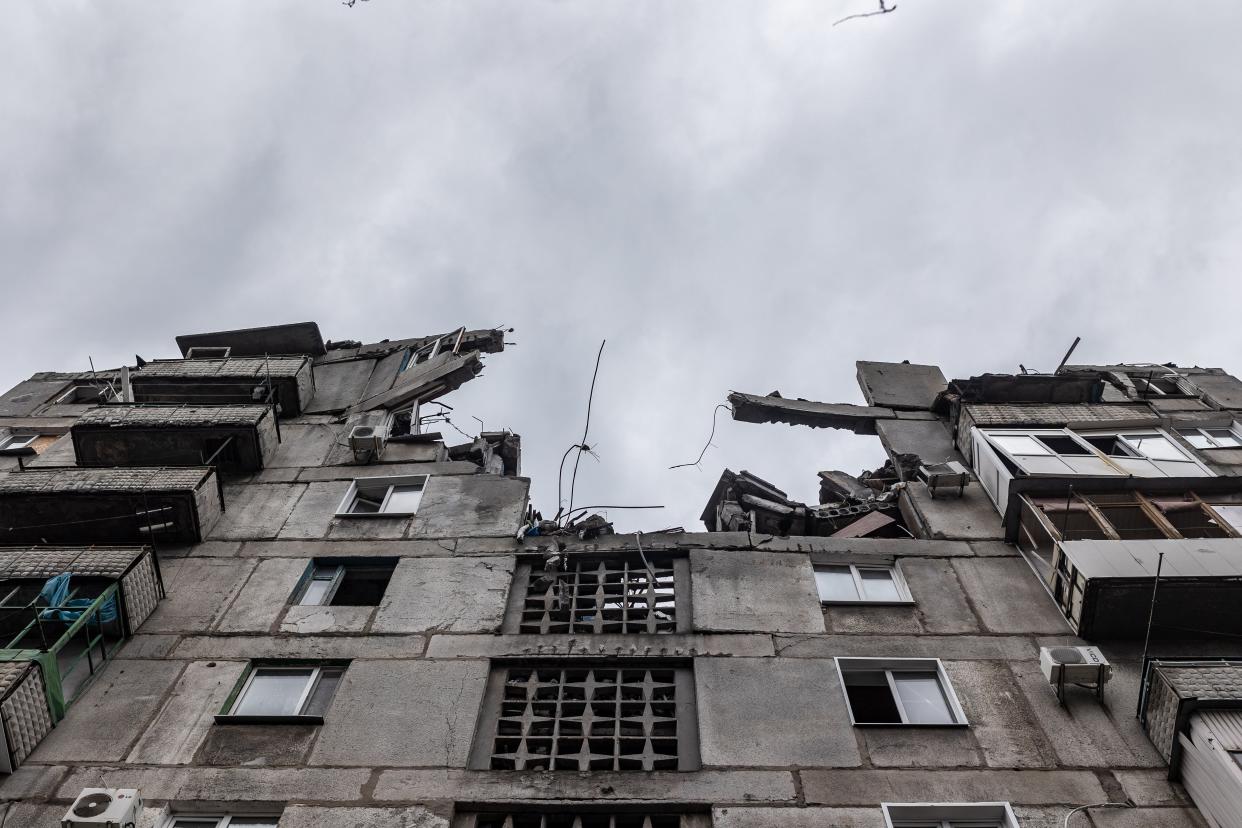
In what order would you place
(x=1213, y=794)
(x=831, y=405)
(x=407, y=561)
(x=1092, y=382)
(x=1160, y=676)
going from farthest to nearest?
(x=831, y=405) < (x=1092, y=382) < (x=407, y=561) < (x=1160, y=676) < (x=1213, y=794)

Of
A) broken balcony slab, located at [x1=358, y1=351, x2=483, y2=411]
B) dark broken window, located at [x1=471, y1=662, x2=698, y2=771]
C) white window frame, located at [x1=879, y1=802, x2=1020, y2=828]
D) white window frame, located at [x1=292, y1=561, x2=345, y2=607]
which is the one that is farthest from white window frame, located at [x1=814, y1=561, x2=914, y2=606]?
broken balcony slab, located at [x1=358, y1=351, x2=483, y2=411]

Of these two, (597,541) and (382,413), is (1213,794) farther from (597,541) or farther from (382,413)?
(382,413)

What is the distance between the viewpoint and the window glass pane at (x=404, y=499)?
583 inches

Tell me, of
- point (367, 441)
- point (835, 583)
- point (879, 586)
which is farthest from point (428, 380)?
point (879, 586)

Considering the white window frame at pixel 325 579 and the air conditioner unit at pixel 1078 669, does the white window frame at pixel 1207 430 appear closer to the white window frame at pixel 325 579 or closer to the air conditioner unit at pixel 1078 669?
the air conditioner unit at pixel 1078 669

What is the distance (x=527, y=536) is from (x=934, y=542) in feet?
19.9

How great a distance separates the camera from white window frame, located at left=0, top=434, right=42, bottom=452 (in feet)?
66.0

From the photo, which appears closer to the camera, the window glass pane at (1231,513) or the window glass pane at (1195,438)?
the window glass pane at (1231,513)

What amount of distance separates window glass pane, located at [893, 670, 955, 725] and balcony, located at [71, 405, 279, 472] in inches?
450

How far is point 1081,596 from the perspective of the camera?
433 inches

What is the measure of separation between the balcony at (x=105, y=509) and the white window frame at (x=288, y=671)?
3.58 m

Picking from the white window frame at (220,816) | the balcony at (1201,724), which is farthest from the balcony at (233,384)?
the balcony at (1201,724)

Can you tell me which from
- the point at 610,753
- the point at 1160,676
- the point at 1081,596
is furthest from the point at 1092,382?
the point at 610,753

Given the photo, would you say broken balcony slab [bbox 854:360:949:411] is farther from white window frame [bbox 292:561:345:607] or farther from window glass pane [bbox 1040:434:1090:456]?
white window frame [bbox 292:561:345:607]
